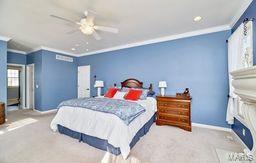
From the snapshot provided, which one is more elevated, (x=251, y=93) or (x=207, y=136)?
(x=251, y=93)

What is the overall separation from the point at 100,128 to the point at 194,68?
3221 mm

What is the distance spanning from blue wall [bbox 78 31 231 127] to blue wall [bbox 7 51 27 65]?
522cm

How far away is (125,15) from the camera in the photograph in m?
2.74

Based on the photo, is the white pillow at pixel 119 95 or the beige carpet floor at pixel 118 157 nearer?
the beige carpet floor at pixel 118 157

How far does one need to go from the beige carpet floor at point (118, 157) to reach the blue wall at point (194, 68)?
66 cm

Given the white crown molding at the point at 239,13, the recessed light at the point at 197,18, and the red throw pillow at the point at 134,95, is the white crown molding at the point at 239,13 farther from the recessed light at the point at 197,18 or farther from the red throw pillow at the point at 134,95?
the red throw pillow at the point at 134,95

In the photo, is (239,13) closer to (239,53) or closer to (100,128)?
(239,53)

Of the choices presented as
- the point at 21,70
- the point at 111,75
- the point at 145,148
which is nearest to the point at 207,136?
the point at 145,148

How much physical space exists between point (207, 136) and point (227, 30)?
2909 millimetres

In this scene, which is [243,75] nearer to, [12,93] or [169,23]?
[169,23]

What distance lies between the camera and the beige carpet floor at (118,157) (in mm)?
2074

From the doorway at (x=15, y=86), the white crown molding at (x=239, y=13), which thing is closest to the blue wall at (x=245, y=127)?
the white crown molding at (x=239, y=13)

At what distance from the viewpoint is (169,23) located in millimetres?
3137

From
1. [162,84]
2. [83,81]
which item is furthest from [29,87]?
[162,84]
